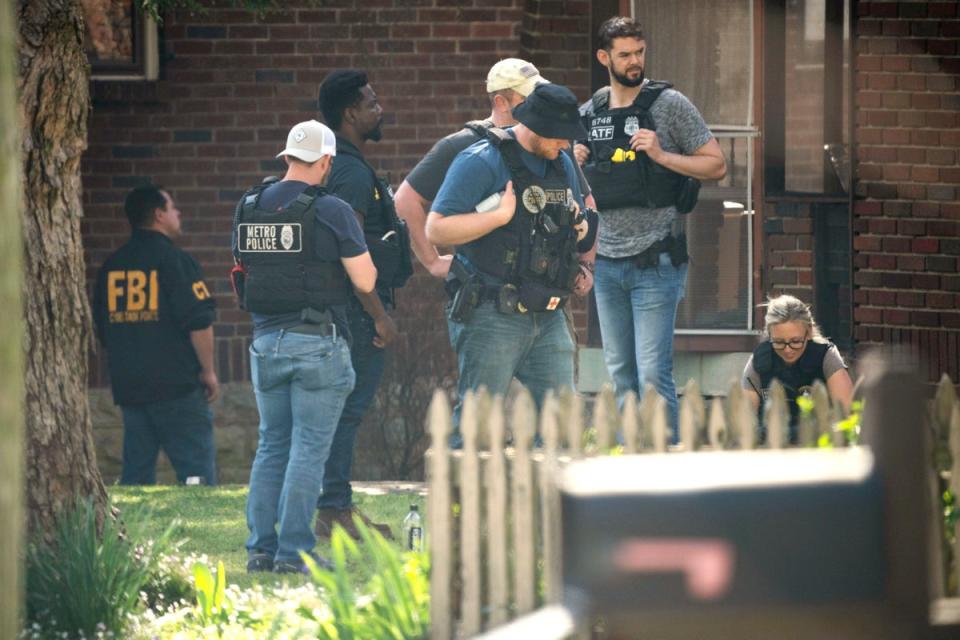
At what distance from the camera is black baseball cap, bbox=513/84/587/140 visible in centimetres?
661

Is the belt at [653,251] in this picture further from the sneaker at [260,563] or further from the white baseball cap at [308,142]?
the sneaker at [260,563]

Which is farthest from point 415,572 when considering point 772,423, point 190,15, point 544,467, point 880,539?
point 190,15

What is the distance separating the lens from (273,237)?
659 centimetres

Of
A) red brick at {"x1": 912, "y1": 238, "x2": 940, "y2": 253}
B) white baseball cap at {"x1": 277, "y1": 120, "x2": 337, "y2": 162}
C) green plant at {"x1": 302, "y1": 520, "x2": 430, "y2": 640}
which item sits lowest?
green plant at {"x1": 302, "y1": 520, "x2": 430, "y2": 640}

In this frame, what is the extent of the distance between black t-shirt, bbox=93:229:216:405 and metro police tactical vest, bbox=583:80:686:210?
300cm

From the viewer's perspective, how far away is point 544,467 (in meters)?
4.80

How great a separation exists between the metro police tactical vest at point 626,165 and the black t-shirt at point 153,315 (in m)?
3.00

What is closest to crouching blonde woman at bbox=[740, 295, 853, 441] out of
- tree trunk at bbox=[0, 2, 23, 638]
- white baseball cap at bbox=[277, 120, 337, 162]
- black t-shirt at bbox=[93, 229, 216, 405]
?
white baseball cap at bbox=[277, 120, 337, 162]

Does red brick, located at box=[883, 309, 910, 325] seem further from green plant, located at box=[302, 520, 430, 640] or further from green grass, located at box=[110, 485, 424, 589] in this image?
green plant, located at box=[302, 520, 430, 640]

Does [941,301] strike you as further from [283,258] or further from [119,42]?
[119,42]

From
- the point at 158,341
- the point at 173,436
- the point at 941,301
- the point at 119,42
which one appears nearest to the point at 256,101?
the point at 119,42

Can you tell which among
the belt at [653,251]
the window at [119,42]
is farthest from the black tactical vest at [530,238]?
the window at [119,42]

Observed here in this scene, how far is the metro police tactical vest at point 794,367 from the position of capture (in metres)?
7.39

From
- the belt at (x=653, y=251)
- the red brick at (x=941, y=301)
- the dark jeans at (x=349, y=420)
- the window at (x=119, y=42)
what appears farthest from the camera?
the window at (x=119, y=42)
